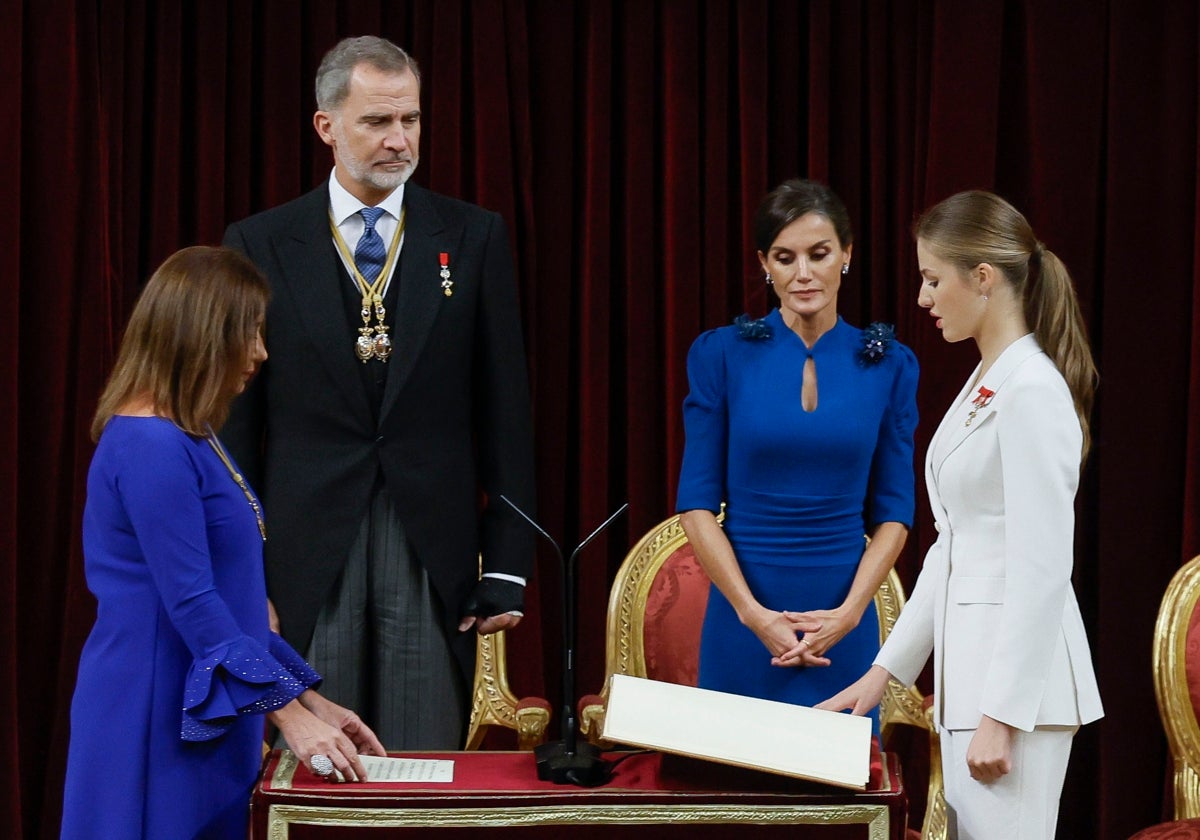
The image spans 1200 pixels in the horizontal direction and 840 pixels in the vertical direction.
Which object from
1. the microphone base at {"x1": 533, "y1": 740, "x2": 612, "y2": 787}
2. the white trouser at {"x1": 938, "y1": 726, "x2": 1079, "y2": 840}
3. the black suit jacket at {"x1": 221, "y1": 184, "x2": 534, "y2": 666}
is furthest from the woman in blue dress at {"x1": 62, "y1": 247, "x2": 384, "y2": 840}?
the white trouser at {"x1": 938, "y1": 726, "x2": 1079, "y2": 840}

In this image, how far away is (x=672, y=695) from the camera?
1910 millimetres

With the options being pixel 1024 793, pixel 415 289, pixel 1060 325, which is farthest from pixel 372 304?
pixel 1024 793

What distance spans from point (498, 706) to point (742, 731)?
1.19 metres

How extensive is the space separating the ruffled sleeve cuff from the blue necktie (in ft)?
2.85

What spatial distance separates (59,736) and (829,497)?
196 centimetres

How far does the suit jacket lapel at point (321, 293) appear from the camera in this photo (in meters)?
2.52

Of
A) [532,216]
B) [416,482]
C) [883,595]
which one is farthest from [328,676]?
[532,216]

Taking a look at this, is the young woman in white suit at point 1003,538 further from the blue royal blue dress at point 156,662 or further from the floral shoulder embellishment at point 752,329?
the blue royal blue dress at point 156,662

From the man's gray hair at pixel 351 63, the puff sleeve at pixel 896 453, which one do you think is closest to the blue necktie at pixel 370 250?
the man's gray hair at pixel 351 63

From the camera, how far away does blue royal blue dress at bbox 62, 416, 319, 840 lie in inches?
73.3

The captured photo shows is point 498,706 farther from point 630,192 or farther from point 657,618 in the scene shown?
point 630,192

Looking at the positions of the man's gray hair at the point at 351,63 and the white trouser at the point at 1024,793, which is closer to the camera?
the white trouser at the point at 1024,793

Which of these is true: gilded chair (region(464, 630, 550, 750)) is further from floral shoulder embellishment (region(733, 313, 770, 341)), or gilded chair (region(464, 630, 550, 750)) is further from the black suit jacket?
floral shoulder embellishment (region(733, 313, 770, 341))

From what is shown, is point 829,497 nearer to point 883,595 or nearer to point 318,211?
point 883,595
